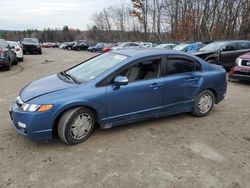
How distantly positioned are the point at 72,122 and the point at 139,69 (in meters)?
1.47

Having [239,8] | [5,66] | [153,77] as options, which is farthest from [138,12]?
[153,77]

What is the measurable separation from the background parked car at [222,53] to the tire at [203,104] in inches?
248

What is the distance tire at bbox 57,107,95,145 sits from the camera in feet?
12.2

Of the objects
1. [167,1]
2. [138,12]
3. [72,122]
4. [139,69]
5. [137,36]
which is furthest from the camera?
[137,36]

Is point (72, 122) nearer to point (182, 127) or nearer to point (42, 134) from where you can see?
point (42, 134)

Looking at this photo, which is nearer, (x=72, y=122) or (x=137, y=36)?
(x=72, y=122)

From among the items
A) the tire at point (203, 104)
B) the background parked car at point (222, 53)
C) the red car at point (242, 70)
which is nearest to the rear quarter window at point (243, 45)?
the background parked car at point (222, 53)

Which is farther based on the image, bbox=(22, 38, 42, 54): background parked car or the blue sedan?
bbox=(22, 38, 42, 54): background parked car

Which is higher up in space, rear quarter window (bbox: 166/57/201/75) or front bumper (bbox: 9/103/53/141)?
rear quarter window (bbox: 166/57/201/75)

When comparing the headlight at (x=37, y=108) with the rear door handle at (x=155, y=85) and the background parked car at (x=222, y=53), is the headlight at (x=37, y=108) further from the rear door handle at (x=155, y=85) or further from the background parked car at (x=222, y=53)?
the background parked car at (x=222, y=53)

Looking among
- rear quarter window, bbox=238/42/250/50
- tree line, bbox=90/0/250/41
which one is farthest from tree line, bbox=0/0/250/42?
rear quarter window, bbox=238/42/250/50

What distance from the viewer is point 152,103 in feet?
14.6

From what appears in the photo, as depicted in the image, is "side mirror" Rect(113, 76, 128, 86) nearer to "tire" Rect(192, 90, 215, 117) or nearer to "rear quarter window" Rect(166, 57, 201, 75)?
"rear quarter window" Rect(166, 57, 201, 75)

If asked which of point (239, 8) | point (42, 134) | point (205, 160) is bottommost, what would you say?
point (205, 160)
